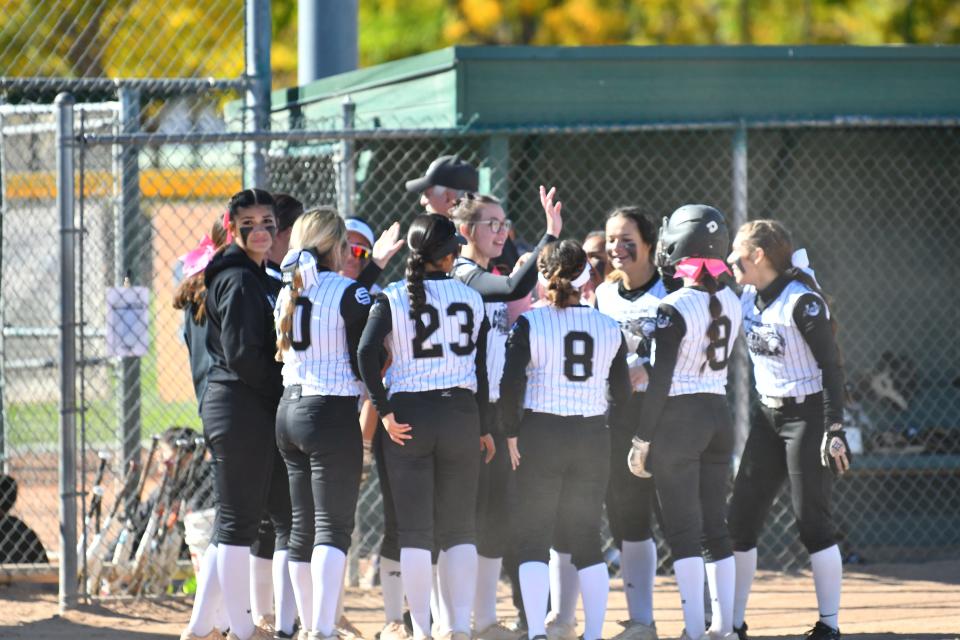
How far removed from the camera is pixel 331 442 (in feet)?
16.9

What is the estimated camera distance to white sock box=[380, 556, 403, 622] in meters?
5.75

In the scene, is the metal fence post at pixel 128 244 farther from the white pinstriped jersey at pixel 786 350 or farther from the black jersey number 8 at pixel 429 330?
the white pinstriped jersey at pixel 786 350

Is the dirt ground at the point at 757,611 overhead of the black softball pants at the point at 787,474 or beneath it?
beneath

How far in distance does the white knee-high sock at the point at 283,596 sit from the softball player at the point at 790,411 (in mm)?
1951

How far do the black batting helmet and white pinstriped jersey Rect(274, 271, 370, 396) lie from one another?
1.39 meters

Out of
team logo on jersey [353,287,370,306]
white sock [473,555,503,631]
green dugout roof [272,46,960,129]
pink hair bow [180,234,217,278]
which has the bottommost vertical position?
white sock [473,555,503,631]

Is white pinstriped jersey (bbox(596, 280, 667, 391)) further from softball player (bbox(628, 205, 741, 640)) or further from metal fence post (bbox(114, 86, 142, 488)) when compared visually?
metal fence post (bbox(114, 86, 142, 488))

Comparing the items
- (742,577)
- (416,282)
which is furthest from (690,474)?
(416,282)

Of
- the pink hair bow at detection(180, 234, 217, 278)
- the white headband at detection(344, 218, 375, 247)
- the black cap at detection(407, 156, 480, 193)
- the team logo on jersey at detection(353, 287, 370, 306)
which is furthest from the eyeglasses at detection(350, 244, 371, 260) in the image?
the team logo on jersey at detection(353, 287, 370, 306)

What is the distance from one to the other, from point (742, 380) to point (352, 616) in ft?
8.33

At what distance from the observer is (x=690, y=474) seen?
5555 millimetres

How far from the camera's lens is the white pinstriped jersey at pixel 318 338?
16.9 feet

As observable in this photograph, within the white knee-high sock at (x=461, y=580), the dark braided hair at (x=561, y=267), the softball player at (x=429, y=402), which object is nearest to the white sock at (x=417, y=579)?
the softball player at (x=429, y=402)

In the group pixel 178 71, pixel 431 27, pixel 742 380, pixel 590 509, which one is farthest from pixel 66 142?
pixel 431 27
